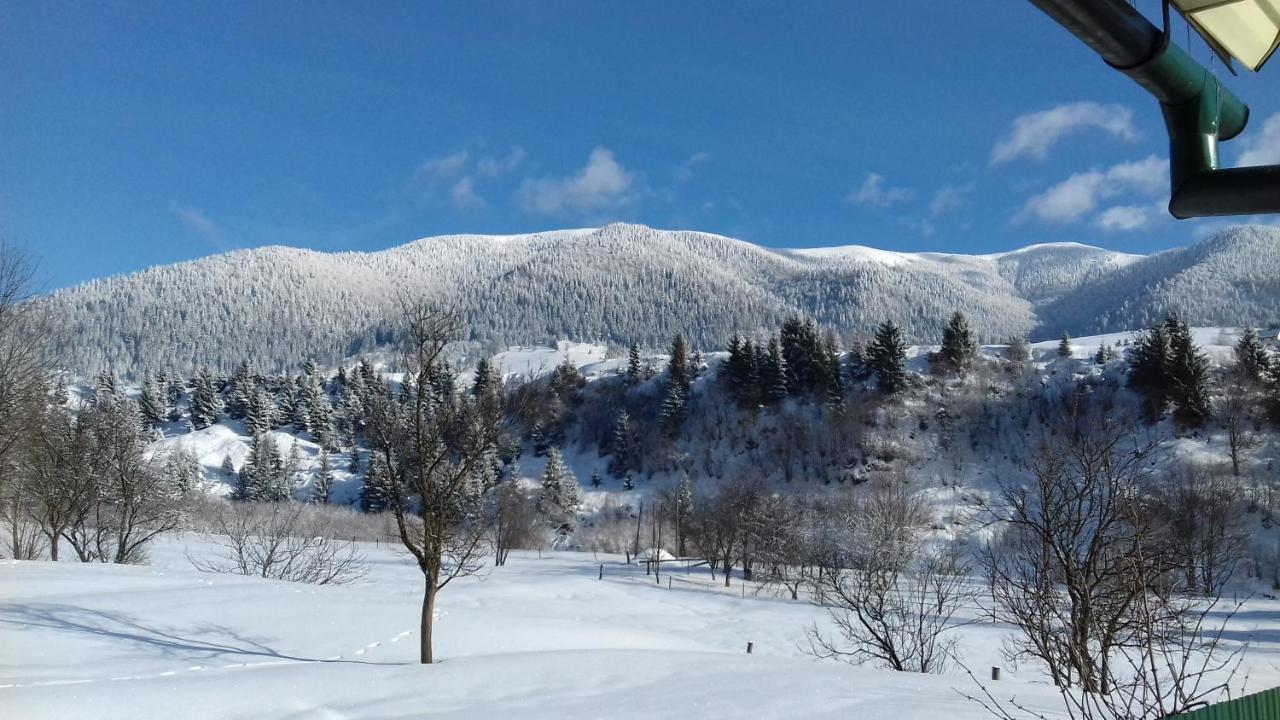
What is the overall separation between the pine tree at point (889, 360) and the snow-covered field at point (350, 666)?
1795 inches

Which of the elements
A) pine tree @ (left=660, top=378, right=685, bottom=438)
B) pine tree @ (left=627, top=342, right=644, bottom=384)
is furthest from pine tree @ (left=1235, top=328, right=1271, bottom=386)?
pine tree @ (left=627, top=342, right=644, bottom=384)

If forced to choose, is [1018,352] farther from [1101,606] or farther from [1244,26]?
[1244,26]

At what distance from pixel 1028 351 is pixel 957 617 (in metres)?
49.0

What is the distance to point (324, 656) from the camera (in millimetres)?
15031

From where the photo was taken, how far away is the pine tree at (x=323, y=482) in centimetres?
8006

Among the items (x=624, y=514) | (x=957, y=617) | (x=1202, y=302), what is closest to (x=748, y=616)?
(x=957, y=617)

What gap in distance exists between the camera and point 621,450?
269ft

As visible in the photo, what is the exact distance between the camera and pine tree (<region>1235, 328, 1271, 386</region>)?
5553 cm

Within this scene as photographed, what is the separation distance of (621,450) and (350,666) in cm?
6959

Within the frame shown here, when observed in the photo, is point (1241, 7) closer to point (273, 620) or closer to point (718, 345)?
point (273, 620)

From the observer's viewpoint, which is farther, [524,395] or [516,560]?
[516,560]

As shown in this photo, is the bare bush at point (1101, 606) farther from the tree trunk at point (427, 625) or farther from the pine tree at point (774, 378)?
the pine tree at point (774, 378)

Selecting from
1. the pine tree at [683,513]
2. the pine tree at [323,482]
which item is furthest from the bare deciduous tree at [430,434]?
the pine tree at [323,482]

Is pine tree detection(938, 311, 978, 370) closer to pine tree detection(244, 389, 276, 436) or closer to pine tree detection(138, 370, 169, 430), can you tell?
pine tree detection(244, 389, 276, 436)
